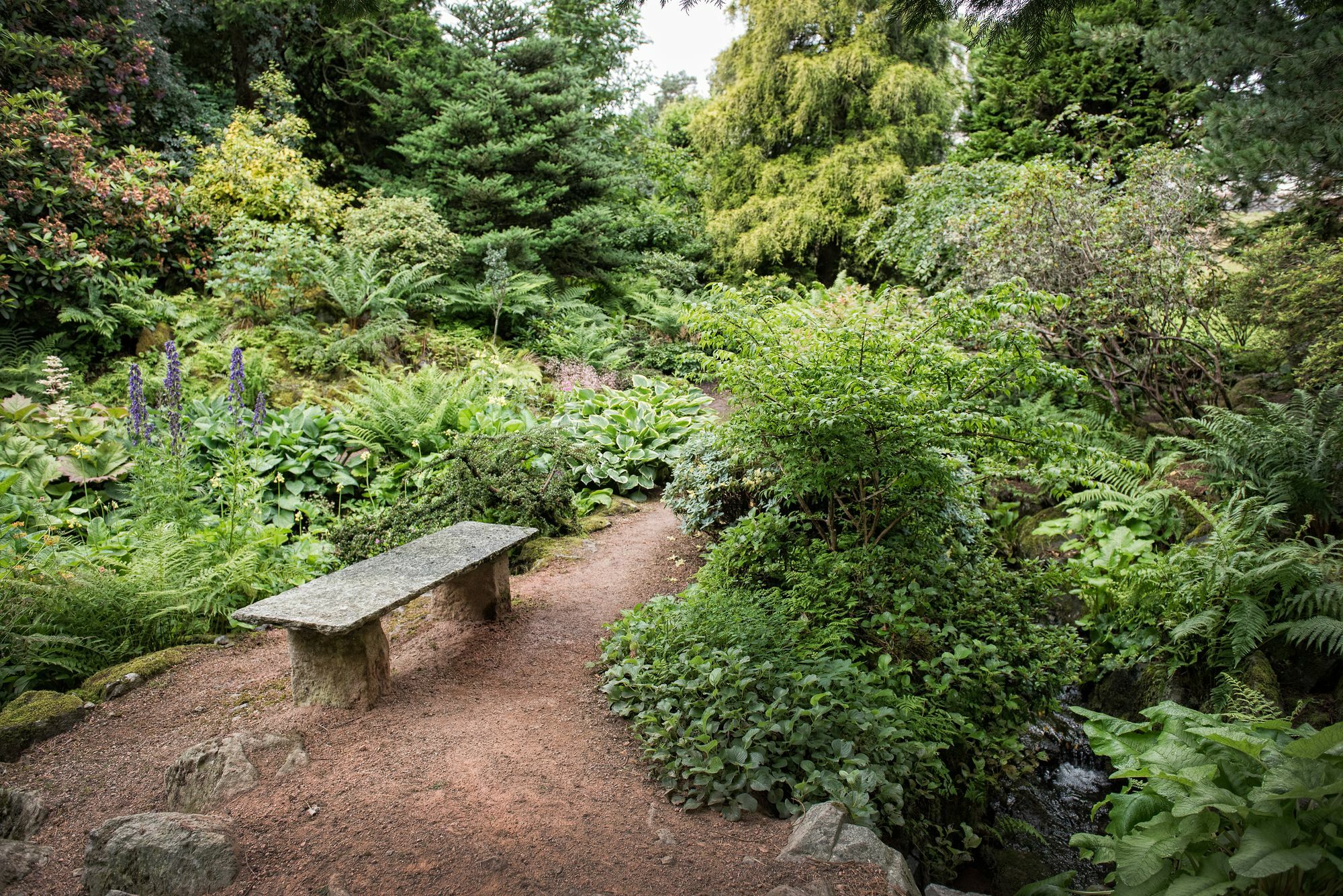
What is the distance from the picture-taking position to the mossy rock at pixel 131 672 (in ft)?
10.8

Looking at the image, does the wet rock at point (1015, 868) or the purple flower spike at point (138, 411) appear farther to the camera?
the purple flower spike at point (138, 411)

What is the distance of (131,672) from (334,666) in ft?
4.35

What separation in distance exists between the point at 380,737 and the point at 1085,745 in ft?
12.4

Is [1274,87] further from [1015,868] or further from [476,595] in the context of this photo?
[476,595]

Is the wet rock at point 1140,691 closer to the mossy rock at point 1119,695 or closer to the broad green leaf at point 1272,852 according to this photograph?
the mossy rock at point 1119,695

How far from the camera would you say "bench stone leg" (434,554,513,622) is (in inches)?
159

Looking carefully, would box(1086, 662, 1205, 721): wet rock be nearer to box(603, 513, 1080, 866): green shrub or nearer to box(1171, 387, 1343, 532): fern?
box(603, 513, 1080, 866): green shrub

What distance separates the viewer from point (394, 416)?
6336 mm

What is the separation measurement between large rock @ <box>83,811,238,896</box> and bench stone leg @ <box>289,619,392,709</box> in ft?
2.99

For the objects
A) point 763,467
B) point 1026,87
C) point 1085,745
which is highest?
point 1026,87

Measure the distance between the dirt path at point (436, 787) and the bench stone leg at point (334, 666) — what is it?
7cm

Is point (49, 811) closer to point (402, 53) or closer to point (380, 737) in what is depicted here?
point (380, 737)

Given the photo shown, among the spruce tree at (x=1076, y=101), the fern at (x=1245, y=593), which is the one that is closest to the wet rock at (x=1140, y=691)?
the fern at (x=1245, y=593)

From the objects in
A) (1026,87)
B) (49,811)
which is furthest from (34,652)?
(1026,87)
